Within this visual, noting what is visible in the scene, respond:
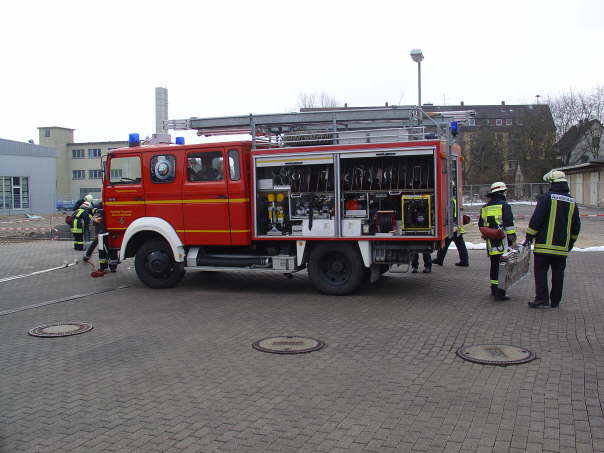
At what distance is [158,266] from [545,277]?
6422mm

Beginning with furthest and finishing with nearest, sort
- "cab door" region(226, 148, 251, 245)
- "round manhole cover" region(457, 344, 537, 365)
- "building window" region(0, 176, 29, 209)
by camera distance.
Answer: "building window" region(0, 176, 29, 209)
"cab door" region(226, 148, 251, 245)
"round manhole cover" region(457, 344, 537, 365)

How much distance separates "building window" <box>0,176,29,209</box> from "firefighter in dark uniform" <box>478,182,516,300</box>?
156ft

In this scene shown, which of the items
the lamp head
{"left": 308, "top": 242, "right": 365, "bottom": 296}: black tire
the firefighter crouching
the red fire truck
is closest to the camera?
the red fire truck

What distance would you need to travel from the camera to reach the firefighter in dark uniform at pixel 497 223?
9.09 m

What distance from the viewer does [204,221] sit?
1031cm

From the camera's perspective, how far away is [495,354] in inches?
247

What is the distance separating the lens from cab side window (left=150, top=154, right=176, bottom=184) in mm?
10492

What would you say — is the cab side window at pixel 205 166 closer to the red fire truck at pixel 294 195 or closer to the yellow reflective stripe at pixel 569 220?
the red fire truck at pixel 294 195

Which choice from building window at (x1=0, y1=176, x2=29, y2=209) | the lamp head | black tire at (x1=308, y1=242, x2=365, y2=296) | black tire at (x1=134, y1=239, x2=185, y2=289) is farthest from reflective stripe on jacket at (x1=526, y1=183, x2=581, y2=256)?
building window at (x1=0, y1=176, x2=29, y2=209)

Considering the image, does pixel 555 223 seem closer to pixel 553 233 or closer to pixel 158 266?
pixel 553 233

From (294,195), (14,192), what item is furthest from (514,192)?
(14,192)

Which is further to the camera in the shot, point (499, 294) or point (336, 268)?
point (336, 268)

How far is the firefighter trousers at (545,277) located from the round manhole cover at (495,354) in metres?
2.21

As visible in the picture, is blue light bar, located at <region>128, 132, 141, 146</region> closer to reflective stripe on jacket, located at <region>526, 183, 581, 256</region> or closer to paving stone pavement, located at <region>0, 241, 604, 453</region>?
paving stone pavement, located at <region>0, 241, 604, 453</region>
